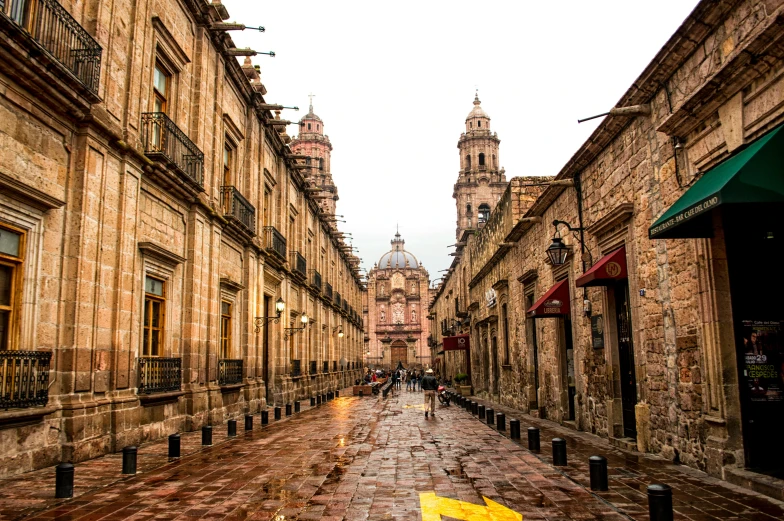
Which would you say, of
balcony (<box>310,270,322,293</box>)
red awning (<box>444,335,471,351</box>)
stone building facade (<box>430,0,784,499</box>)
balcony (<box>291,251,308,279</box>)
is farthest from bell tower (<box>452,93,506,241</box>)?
stone building facade (<box>430,0,784,499</box>)

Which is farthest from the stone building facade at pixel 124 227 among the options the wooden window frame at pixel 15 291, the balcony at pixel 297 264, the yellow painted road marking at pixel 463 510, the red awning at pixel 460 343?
the red awning at pixel 460 343

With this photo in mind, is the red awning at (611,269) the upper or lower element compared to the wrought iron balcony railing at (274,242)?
lower

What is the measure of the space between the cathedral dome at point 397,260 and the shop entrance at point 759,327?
293ft

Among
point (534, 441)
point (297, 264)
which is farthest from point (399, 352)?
point (534, 441)

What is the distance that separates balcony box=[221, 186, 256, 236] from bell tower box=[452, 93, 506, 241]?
4856 cm

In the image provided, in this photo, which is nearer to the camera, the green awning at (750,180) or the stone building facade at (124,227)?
Result: the green awning at (750,180)

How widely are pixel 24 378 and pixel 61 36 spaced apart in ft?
16.3

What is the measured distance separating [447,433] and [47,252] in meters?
8.66

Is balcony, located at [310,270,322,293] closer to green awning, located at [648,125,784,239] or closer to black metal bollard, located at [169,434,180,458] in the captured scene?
black metal bollard, located at [169,434,180,458]

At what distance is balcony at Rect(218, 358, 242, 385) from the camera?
15.5m

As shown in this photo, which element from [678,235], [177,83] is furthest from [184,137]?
[678,235]

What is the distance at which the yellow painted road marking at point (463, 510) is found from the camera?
566 cm

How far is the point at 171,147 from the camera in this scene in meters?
12.8

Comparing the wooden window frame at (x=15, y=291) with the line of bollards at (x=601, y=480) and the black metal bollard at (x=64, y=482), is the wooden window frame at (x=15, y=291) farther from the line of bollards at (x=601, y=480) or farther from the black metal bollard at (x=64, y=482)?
the line of bollards at (x=601, y=480)
